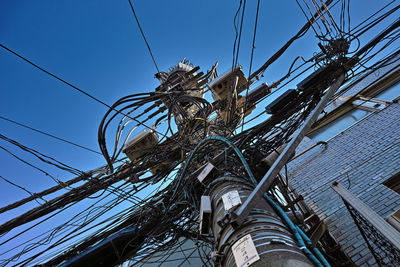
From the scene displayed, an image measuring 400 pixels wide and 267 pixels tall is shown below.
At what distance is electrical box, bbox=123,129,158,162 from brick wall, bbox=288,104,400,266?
9.26ft

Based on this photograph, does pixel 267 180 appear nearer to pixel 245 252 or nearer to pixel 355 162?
pixel 245 252

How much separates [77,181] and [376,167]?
15.5ft

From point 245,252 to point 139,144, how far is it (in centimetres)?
362

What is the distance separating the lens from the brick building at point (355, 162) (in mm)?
2943

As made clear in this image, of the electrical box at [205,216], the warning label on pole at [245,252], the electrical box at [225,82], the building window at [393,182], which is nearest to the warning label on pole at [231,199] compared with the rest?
the electrical box at [205,216]

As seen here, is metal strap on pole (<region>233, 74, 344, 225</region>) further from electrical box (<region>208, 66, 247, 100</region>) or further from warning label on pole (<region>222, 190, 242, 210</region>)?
electrical box (<region>208, 66, 247, 100</region>)

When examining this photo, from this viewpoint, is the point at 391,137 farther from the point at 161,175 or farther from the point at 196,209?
the point at 161,175

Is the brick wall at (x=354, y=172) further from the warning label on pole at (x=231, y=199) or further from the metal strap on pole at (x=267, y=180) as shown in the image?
the warning label on pole at (x=231, y=199)

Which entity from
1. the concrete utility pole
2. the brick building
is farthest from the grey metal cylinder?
the brick building

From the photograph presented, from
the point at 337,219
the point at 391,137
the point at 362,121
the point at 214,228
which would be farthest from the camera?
the point at 362,121

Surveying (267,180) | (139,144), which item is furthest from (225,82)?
(267,180)

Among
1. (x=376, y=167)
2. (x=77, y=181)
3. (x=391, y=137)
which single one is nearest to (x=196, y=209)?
(x=77, y=181)

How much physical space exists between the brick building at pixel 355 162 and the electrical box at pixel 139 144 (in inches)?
111

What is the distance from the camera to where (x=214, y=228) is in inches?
72.0
